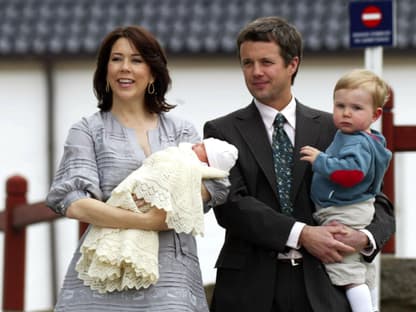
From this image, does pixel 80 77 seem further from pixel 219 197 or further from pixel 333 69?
pixel 219 197

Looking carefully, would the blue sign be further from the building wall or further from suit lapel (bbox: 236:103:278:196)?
the building wall

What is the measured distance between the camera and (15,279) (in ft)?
34.9

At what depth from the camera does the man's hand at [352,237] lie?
218 inches

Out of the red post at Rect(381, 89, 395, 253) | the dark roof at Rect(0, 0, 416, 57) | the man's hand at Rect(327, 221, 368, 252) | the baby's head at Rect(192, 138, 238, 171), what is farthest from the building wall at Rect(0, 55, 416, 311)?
the baby's head at Rect(192, 138, 238, 171)

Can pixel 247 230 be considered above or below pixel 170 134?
below

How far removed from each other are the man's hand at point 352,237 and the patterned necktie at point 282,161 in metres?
0.20

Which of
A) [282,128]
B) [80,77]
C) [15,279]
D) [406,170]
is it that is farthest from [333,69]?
[282,128]

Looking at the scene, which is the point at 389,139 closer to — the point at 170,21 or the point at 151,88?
the point at 151,88

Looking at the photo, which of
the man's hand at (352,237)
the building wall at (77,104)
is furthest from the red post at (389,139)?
the building wall at (77,104)

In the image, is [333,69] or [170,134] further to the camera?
[333,69]

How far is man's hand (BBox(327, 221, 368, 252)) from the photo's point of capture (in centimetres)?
554

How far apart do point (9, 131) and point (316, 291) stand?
37.4 feet

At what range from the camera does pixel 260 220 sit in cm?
560

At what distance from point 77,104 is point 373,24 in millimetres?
8378
